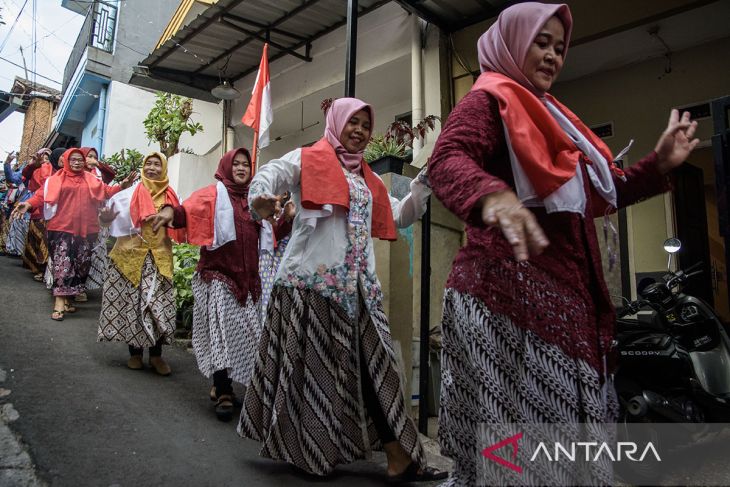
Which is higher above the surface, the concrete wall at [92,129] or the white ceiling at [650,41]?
the concrete wall at [92,129]

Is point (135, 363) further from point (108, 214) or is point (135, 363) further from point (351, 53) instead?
point (351, 53)

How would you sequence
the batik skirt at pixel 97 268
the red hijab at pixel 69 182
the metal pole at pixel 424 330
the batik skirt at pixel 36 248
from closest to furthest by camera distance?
1. the metal pole at pixel 424 330
2. the red hijab at pixel 69 182
3. the batik skirt at pixel 97 268
4. the batik skirt at pixel 36 248

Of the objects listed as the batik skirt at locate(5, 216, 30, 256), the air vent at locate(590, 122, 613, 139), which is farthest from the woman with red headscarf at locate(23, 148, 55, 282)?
the air vent at locate(590, 122, 613, 139)

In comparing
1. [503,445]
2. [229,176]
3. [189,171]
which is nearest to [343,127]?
[229,176]

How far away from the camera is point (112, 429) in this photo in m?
3.16

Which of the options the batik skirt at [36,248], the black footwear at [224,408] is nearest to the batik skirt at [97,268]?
the batik skirt at [36,248]

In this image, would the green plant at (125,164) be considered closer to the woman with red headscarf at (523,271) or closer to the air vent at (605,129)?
the air vent at (605,129)

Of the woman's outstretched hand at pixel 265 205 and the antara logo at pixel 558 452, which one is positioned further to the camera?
the woman's outstretched hand at pixel 265 205

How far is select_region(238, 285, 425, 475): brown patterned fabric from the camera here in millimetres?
2662

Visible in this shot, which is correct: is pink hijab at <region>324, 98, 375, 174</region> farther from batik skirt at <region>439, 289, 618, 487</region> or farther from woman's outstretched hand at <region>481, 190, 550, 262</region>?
woman's outstretched hand at <region>481, 190, 550, 262</region>

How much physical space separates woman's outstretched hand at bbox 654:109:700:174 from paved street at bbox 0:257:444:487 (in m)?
1.97

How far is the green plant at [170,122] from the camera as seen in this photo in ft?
33.3

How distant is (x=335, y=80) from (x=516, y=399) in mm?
7159

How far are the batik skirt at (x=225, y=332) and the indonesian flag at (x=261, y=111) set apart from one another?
213cm
